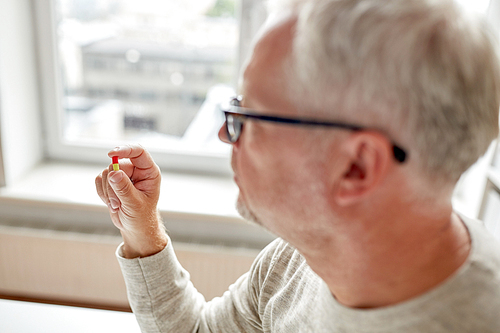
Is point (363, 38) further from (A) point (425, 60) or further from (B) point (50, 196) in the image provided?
(B) point (50, 196)

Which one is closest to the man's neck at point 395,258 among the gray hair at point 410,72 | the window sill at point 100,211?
the gray hair at point 410,72

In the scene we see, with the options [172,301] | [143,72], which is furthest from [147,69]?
[172,301]

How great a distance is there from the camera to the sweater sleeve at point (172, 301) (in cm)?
100

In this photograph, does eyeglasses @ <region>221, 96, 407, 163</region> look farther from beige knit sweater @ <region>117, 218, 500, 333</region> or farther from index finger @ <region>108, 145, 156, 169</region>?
index finger @ <region>108, 145, 156, 169</region>

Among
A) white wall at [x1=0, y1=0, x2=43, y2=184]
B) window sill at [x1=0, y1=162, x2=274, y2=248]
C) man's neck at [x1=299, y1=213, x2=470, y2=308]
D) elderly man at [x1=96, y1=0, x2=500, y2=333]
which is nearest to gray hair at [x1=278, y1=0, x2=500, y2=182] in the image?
elderly man at [x1=96, y1=0, x2=500, y2=333]

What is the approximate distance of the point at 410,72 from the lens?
54cm

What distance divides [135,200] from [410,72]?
664 mm

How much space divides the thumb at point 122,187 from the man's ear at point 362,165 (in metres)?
0.50

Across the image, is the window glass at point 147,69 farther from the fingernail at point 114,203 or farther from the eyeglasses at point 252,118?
the eyeglasses at point 252,118

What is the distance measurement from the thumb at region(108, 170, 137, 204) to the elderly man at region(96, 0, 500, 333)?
286 millimetres

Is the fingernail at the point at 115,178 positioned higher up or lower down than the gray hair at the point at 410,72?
lower down

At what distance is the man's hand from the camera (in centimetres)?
96

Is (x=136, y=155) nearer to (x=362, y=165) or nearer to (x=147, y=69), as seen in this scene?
A: (x=362, y=165)

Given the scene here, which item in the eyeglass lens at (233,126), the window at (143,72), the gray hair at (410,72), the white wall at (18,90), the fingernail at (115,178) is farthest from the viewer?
the window at (143,72)
